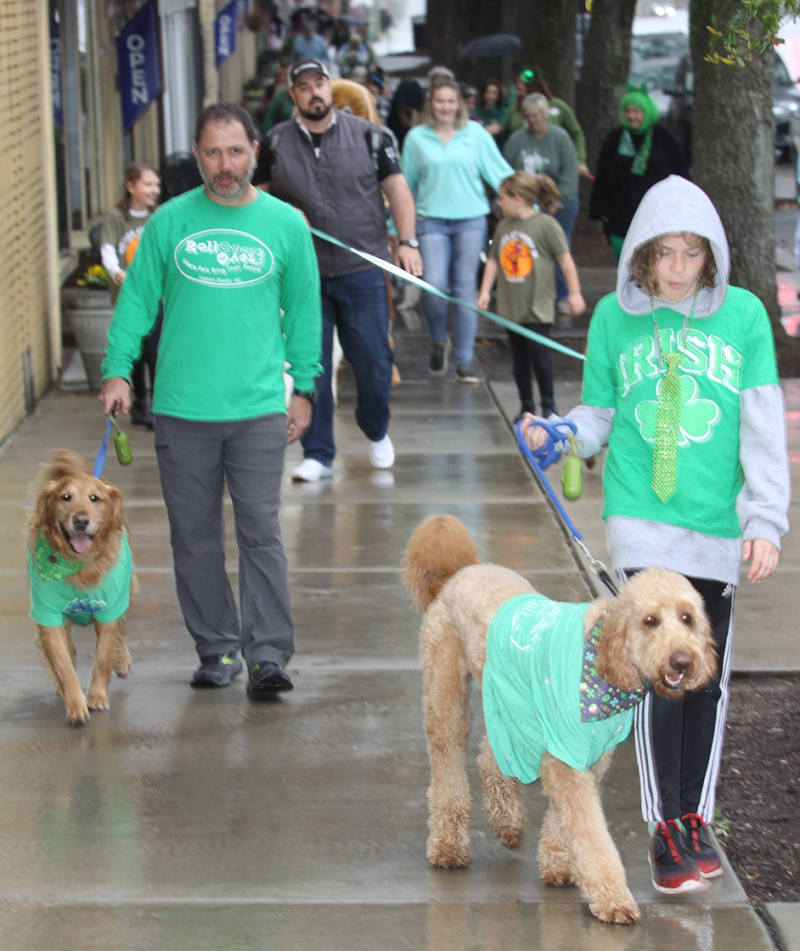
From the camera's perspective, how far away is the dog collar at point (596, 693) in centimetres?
336

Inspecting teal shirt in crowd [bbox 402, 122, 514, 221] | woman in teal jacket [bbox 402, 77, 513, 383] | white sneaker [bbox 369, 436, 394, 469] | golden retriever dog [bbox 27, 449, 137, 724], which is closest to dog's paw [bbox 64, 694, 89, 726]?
golden retriever dog [bbox 27, 449, 137, 724]

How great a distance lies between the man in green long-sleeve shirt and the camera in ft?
15.9

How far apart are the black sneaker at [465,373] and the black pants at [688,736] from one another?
7107 millimetres

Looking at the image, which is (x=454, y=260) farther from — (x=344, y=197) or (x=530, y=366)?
(x=344, y=197)

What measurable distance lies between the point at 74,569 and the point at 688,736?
225 centimetres

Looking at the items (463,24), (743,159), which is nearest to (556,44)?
(743,159)

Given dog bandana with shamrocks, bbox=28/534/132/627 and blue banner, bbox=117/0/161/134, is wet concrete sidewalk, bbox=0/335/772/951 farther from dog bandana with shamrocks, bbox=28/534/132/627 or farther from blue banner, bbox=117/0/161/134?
blue banner, bbox=117/0/161/134

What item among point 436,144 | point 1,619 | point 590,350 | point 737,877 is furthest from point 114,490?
point 436,144

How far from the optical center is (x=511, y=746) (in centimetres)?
363

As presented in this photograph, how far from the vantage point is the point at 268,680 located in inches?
198

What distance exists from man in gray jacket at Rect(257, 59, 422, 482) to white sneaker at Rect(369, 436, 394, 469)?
505 millimetres

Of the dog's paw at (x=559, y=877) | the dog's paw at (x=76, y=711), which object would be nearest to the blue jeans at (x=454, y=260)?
the dog's paw at (x=76, y=711)

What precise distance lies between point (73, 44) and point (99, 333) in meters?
6.87

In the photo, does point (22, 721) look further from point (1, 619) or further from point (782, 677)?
point (782, 677)
